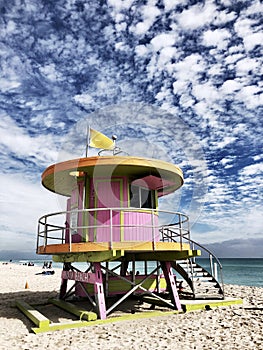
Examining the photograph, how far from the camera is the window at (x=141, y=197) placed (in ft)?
40.0

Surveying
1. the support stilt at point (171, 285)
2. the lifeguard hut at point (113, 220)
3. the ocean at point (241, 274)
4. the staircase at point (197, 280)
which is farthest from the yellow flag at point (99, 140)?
the ocean at point (241, 274)

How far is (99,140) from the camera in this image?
1304 cm

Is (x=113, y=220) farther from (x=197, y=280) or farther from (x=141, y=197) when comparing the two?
(x=197, y=280)

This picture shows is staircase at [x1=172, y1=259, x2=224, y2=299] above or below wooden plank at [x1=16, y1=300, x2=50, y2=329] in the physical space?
above

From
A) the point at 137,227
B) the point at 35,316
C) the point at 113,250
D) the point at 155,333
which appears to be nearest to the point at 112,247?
the point at 113,250

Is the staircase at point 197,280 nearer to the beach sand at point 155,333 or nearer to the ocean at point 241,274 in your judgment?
the beach sand at point 155,333

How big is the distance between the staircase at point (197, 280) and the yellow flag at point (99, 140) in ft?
18.5

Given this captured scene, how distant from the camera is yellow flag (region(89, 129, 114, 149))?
42.7 ft

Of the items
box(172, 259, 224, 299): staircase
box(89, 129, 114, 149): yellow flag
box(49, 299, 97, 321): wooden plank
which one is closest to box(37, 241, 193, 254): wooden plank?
box(49, 299, 97, 321): wooden plank

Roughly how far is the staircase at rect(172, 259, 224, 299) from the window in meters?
2.88

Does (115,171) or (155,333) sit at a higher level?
(115,171)

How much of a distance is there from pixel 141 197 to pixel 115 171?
1547mm

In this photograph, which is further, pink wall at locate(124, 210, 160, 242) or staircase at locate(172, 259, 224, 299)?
staircase at locate(172, 259, 224, 299)

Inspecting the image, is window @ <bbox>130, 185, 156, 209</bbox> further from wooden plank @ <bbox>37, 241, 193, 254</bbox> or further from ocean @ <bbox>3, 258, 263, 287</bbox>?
ocean @ <bbox>3, 258, 263, 287</bbox>
